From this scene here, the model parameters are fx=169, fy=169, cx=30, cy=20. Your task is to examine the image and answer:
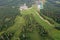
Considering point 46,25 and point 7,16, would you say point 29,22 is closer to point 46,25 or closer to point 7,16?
point 46,25

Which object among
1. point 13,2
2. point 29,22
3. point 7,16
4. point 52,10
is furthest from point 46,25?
point 13,2

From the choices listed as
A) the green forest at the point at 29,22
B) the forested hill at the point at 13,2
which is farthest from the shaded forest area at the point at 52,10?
the forested hill at the point at 13,2

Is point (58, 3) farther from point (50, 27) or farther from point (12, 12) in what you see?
point (12, 12)

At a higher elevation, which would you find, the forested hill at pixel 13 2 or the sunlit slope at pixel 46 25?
the forested hill at pixel 13 2

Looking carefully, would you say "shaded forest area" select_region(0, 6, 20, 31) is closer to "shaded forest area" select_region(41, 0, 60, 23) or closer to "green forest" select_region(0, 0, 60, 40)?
"green forest" select_region(0, 0, 60, 40)

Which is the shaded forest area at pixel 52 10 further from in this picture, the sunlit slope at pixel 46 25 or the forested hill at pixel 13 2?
the forested hill at pixel 13 2

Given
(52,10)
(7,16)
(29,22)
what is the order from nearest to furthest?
(29,22) < (7,16) < (52,10)

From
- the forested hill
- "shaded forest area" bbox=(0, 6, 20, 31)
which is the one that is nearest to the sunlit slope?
"shaded forest area" bbox=(0, 6, 20, 31)

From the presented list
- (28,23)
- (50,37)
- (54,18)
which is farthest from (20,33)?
(54,18)

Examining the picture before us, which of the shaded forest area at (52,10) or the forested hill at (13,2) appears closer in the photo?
the shaded forest area at (52,10)

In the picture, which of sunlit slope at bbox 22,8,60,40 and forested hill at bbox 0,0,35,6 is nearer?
sunlit slope at bbox 22,8,60,40

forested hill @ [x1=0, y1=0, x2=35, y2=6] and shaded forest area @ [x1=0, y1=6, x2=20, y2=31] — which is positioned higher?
forested hill @ [x1=0, y1=0, x2=35, y2=6]

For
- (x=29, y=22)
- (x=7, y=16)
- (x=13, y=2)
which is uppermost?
(x=13, y=2)
